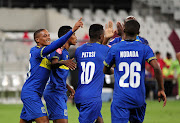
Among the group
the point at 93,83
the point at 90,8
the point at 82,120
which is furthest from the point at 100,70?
the point at 90,8

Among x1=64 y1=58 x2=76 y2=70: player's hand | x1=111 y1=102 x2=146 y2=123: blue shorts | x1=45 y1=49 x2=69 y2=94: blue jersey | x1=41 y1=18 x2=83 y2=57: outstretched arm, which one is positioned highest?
x1=41 y1=18 x2=83 y2=57: outstretched arm

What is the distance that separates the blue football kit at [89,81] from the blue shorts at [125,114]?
107cm

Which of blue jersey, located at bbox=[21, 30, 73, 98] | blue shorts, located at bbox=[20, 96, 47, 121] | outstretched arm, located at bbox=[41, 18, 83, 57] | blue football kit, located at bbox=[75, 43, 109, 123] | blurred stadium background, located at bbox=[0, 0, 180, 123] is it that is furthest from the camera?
blurred stadium background, located at bbox=[0, 0, 180, 123]

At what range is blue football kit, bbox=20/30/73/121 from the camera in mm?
6570

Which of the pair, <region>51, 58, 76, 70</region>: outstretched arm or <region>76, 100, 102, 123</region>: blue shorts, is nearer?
<region>51, 58, 76, 70</region>: outstretched arm

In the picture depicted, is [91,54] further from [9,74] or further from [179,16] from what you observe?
[179,16]

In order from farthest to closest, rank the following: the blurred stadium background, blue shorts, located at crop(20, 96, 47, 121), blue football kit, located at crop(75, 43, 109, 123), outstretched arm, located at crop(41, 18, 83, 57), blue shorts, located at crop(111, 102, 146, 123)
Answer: the blurred stadium background < blue football kit, located at crop(75, 43, 109, 123) < blue shorts, located at crop(20, 96, 47, 121) < outstretched arm, located at crop(41, 18, 83, 57) < blue shorts, located at crop(111, 102, 146, 123)

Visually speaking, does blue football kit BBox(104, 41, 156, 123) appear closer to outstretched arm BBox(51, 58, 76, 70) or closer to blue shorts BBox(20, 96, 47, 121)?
outstretched arm BBox(51, 58, 76, 70)

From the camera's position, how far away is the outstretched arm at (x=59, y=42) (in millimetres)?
6301

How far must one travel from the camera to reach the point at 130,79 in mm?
5730

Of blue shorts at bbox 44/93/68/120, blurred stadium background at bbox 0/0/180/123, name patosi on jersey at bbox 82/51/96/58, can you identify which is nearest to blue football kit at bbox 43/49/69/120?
blue shorts at bbox 44/93/68/120

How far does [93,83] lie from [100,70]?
24 centimetres

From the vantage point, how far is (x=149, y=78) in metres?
21.2

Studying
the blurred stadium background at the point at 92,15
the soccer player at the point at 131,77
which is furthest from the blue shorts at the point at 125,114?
the blurred stadium background at the point at 92,15
